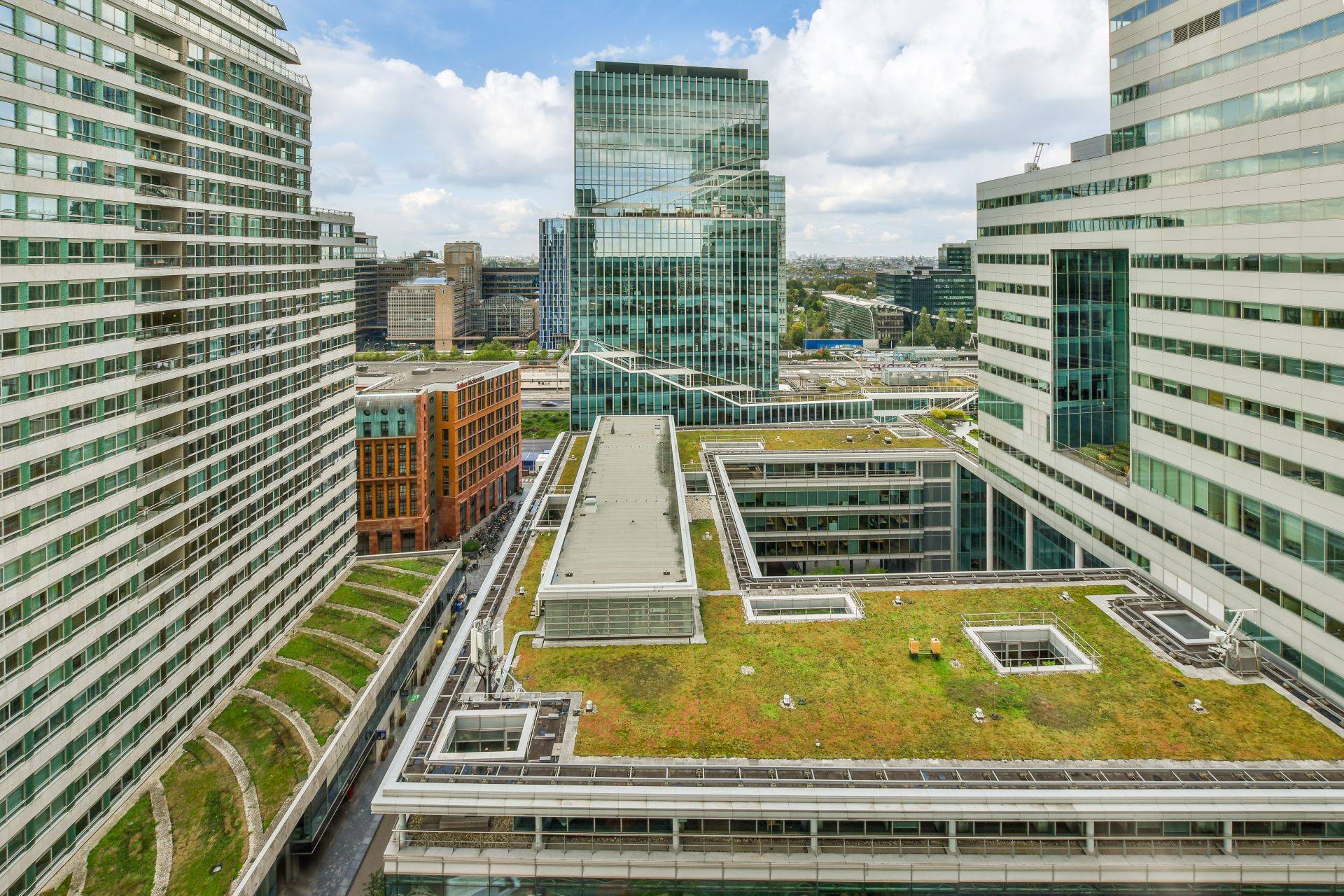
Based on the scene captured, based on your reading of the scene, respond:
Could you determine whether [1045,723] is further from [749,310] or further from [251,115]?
[749,310]

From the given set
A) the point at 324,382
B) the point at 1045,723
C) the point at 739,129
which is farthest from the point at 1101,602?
the point at 739,129

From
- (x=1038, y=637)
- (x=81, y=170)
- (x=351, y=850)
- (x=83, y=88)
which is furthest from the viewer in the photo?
(x=351, y=850)

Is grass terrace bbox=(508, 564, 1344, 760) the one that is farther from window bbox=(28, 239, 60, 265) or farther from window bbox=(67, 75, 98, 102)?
window bbox=(67, 75, 98, 102)

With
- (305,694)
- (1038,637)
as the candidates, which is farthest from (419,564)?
(1038,637)

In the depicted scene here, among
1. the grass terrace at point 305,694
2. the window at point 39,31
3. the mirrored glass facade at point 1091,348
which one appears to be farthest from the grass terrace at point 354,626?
the mirrored glass facade at point 1091,348

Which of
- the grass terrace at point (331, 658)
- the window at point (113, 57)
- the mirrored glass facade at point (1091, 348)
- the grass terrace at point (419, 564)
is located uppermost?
the window at point (113, 57)

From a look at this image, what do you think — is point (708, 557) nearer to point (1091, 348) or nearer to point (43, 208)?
point (1091, 348)

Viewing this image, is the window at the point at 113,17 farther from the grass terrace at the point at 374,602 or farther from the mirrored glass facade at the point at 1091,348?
the mirrored glass facade at the point at 1091,348
